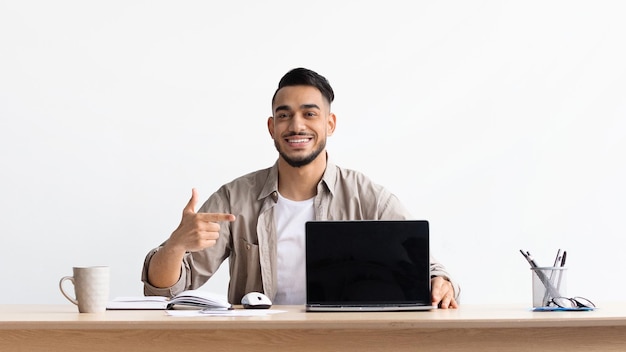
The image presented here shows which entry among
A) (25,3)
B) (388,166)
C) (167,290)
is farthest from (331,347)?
(25,3)

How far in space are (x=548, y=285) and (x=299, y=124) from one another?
1.03m

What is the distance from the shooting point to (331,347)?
5.65 ft

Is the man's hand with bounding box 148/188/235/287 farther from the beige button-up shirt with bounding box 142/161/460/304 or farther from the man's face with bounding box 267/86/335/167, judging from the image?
the man's face with bounding box 267/86/335/167

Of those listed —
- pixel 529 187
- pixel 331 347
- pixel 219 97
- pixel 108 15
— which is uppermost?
pixel 108 15

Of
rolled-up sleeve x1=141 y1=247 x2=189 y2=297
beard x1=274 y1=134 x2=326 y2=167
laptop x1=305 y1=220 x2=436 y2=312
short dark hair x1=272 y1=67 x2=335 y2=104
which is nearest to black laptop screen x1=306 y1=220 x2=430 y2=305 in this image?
laptop x1=305 y1=220 x2=436 y2=312

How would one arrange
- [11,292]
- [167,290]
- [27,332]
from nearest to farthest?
[27,332] → [167,290] → [11,292]

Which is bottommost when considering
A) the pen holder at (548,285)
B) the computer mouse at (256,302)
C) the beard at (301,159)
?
the computer mouse at (256,302)

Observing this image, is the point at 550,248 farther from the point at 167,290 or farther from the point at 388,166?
the point at 167,290

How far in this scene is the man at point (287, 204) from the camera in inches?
104

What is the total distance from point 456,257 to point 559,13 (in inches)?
42.8

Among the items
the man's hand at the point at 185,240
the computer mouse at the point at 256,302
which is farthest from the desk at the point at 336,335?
the man's hand at the point at 185,240

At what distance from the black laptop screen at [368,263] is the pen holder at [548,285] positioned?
27cm

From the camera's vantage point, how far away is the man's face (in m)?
2.70

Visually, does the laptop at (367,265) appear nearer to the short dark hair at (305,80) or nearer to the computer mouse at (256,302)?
the computer mouse at (256,302)
